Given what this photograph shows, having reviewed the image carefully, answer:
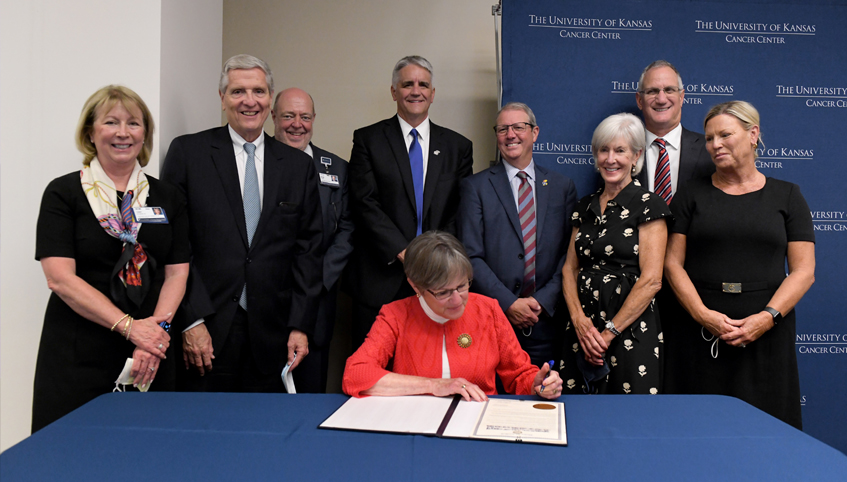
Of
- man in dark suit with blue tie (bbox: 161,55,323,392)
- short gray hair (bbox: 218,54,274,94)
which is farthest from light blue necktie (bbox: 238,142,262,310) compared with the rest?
short gray hair (bbox: 218,54,274,94)

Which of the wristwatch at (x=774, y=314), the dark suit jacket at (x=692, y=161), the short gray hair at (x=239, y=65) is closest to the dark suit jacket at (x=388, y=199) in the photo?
the short gray hair at (x=239, y=65)

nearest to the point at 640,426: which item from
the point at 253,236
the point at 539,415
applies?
the point at 539,415

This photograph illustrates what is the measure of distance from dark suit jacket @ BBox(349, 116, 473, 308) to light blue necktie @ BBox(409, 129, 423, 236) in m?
0.03

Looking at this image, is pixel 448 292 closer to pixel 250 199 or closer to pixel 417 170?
pixel 250 199

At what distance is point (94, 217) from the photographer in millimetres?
1980

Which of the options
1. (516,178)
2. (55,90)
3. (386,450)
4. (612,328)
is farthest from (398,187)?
(386,450)

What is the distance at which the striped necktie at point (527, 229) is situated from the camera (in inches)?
108

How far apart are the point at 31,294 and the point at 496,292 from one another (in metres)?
2.13

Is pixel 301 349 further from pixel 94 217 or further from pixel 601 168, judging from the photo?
pixel 601 168

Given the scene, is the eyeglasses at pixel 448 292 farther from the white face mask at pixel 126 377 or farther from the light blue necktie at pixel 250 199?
the white face mask at pixel 126 377

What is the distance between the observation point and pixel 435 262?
182cm

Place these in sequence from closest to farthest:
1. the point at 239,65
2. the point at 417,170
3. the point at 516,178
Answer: the point at 239,65 < the point at 516,178 < the point at 417,170

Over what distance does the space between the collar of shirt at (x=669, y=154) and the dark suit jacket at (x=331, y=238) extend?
1607 millimetres

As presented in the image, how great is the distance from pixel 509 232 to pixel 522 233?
0.07 m
